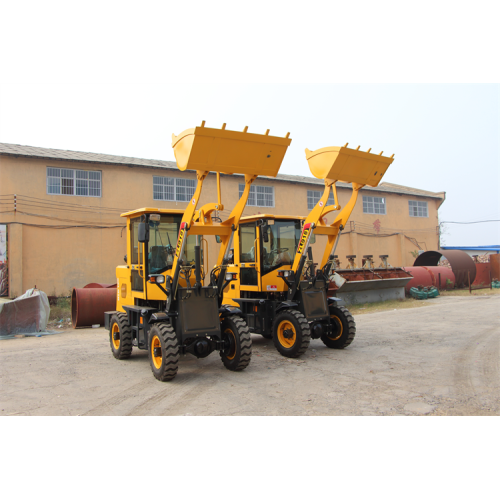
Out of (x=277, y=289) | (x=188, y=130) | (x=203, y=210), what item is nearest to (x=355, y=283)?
(x=277, y=289)

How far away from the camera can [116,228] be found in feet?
61.1

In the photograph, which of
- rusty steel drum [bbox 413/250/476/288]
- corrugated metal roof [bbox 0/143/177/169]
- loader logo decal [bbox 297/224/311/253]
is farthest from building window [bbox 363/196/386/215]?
loader logo decal [bbox 297/224/311/253]

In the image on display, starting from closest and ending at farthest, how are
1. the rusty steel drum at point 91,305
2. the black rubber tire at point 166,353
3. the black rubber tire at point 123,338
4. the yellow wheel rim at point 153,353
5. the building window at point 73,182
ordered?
1. the black rubber tire at point 166,353
2. the yellow wheel rim at point 153,353
3. the black rubber tire at point 123,338
4. the rusty steel drum at point 91,305
5. the building window at point 73,182

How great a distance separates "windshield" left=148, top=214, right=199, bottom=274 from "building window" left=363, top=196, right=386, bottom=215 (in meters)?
21.2

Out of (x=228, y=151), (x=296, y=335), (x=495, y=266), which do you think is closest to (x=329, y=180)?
(x=228, y=151)

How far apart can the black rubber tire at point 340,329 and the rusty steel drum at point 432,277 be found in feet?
38.7

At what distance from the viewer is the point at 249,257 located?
8953 mm

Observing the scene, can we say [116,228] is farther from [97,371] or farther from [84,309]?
[97,371]

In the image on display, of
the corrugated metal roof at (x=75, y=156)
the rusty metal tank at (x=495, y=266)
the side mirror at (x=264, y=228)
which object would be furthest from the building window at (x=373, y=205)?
the side mirror at (x=264, y=228)

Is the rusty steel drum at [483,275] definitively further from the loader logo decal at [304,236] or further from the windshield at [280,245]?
the loader logo decal at [304,236]

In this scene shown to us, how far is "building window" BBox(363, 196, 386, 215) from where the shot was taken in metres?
27.2

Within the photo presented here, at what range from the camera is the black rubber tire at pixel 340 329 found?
8242 millimetres

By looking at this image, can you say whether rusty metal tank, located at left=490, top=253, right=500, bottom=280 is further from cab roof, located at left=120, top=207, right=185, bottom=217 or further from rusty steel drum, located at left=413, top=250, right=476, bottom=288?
cab roof, located at left=120, top=207, right=185, bottom=217

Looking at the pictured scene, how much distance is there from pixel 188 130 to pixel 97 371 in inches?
156
